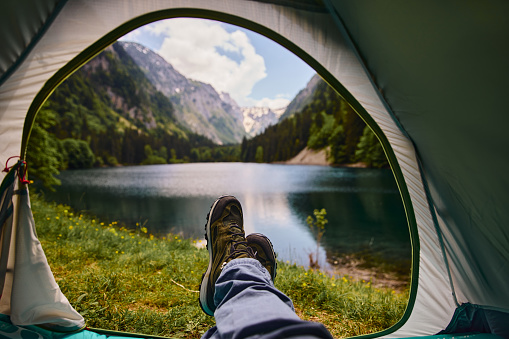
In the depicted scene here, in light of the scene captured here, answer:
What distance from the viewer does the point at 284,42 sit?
164 cm

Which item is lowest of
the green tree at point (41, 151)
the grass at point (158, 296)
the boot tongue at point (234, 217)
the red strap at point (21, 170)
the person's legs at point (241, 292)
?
the grass at point (158, 296)

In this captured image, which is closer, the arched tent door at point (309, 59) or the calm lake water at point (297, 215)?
the arched tent door at point (309, 59)

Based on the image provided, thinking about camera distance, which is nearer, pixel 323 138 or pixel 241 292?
pixel 241 292

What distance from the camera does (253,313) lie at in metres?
0.80

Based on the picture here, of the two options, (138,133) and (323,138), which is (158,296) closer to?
(323,138)

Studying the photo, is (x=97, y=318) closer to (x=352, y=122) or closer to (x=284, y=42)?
(x=284, y=42)

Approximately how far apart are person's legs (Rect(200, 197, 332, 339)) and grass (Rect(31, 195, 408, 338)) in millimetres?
323

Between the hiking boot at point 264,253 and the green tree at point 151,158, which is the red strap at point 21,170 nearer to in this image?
the hiking boot at point 264,253

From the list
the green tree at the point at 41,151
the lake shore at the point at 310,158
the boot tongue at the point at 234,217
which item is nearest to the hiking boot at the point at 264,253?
the boot tongue at the point at 234,217

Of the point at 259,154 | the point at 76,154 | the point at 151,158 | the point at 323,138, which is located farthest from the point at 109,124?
the point at 323,138

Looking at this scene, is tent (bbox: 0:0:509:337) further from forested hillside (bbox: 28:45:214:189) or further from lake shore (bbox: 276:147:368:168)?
lake shore (bbox: 276:147:368:168)

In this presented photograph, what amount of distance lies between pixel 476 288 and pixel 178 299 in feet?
5.31

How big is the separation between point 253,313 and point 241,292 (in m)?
0.16

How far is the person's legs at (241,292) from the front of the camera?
2.41 feet
